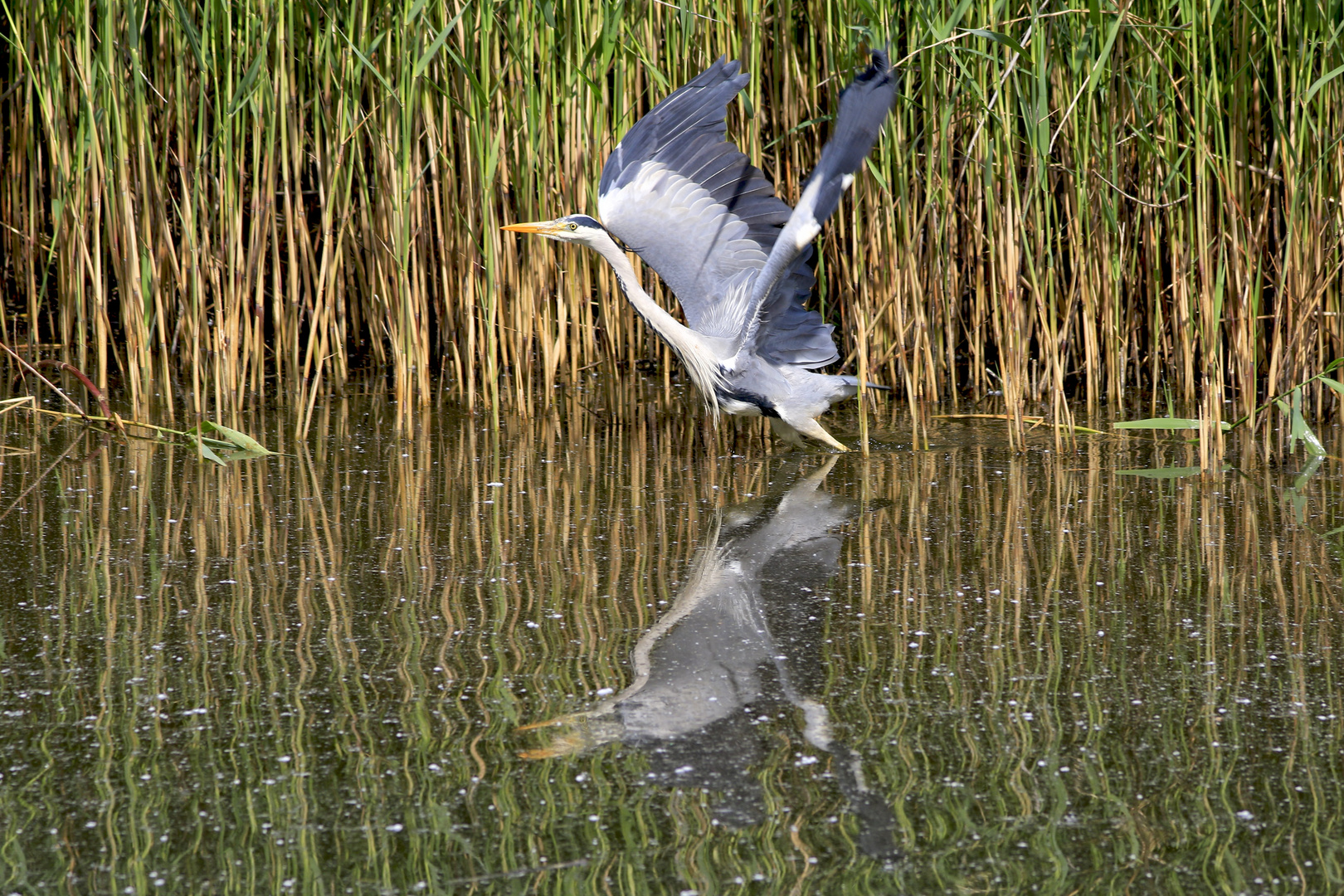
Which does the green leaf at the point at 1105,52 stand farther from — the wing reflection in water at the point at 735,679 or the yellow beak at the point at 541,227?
the yellow beak at the point at 541,227

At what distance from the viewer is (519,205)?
11.4 feet

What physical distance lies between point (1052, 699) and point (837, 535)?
861 mm

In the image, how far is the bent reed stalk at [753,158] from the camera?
3070 mm

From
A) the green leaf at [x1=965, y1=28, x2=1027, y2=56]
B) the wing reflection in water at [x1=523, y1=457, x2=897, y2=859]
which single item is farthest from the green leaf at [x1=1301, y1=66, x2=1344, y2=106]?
the wing reflection in water at [x1=523, y1=457, x2=897, y2=859]

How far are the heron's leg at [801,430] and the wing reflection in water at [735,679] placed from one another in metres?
0.56

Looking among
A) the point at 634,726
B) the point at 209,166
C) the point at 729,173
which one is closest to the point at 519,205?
the point at 729,173

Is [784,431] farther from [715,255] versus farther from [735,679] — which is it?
[735,679]

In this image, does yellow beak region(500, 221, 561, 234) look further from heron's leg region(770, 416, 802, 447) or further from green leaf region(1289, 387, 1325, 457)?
green leaf region(1289, 387, 1325, 457)

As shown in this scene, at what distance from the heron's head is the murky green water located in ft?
1.90

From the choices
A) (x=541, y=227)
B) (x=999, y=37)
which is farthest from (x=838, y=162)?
(x=541, y=227)

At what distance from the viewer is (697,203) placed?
340 cm

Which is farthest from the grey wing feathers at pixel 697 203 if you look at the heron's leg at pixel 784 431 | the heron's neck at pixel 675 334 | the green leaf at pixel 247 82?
the green leaf at pixel 247 82

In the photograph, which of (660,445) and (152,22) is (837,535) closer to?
(660,445)

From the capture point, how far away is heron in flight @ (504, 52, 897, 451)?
3.12 m
